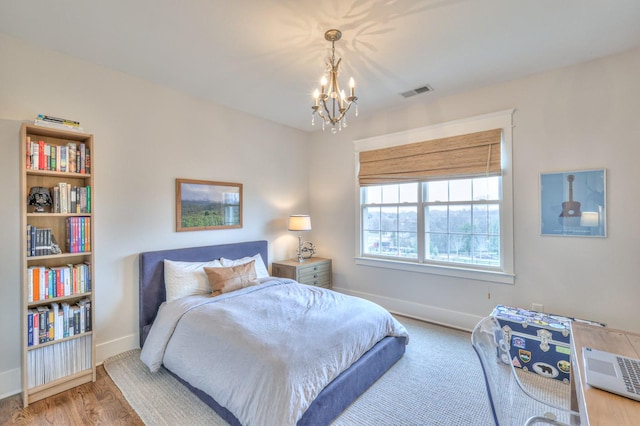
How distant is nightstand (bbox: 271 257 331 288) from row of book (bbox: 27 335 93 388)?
223 cm

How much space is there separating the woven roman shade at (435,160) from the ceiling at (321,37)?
65cm

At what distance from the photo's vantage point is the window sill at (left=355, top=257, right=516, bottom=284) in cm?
310

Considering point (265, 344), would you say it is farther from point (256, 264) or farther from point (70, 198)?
point (70, 198)

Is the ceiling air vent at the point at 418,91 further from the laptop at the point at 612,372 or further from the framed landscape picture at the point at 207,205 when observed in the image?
the laptop at the point at 612,372

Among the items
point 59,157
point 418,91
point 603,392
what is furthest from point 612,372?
point 59,157

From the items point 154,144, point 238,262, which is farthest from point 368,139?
point 154,144

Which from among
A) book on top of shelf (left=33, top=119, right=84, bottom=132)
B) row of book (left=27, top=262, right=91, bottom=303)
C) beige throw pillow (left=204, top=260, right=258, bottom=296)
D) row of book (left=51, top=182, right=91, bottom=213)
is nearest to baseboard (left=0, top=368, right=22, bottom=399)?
row of book (left=27, top=262, right=91, bottom=303)

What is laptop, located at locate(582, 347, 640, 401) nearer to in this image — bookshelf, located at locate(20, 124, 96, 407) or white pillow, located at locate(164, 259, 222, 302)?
white pillow, located at locate(164, 259, 222, 302)

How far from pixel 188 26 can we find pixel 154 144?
1.38 meters

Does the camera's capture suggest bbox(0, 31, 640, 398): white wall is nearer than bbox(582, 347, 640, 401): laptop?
No

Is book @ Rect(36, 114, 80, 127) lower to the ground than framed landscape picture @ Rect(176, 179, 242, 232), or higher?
higher

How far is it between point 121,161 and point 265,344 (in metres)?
2.33

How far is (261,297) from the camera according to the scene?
8.95 feet

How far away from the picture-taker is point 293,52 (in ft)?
8.13
